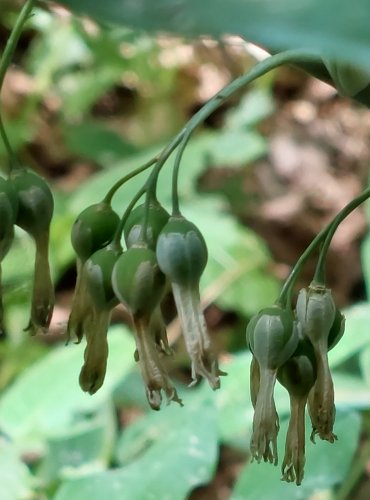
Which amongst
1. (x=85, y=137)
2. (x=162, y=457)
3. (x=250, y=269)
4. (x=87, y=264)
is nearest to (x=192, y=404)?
(x=162, y=457)

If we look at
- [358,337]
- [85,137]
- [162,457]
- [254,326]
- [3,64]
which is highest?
[3,64]

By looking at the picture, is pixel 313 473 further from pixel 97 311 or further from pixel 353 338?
pixel 97 311

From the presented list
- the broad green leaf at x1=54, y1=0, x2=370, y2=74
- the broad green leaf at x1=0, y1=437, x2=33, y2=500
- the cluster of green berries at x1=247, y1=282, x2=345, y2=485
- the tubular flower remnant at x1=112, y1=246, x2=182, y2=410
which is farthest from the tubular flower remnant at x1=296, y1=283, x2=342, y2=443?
the broad green leaf at x1=0, y1=437, x2=33, y2=500

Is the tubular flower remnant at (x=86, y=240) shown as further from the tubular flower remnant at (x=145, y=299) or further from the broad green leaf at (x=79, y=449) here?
the broad green leaf at (x=79, y=449)

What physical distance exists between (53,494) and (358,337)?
1.53 ft

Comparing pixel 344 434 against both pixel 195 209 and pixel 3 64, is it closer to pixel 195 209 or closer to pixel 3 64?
pixel 3 64

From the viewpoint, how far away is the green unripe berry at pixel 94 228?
2.45 feet

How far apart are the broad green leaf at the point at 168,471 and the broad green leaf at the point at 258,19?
3.35 ft

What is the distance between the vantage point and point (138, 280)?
668 millimetres

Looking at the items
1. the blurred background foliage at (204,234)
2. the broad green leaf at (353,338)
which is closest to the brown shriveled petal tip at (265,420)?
the blurred background foliage at (204,234)

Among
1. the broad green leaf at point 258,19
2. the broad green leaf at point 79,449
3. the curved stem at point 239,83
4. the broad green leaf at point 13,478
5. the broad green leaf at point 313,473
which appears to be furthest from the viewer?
the broad green leaf at point 79,449

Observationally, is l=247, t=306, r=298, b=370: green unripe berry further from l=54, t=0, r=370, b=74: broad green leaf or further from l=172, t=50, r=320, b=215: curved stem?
l=54, t=0, r=370, b=74: broad green leaf

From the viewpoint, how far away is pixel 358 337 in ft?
4.16

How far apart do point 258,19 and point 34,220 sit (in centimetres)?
53
